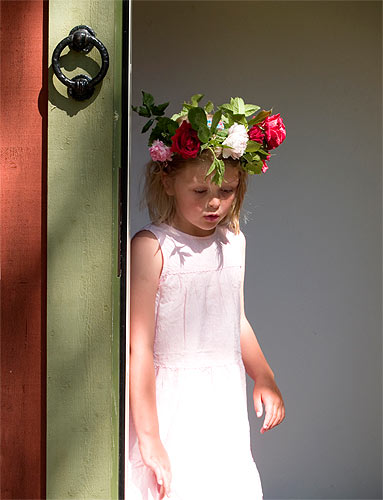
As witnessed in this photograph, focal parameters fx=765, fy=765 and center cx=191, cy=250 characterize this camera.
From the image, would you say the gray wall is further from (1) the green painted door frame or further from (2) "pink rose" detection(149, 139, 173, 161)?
(1) the green painted door frame

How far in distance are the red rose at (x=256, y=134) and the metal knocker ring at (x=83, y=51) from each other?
0.57 metres

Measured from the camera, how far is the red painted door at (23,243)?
1.70 meters

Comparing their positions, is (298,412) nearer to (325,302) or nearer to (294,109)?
(325,302)

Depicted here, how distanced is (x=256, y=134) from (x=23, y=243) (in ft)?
2.45

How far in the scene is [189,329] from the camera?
2.12 metres

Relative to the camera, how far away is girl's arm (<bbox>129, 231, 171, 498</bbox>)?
1955 mm

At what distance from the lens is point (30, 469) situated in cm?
172

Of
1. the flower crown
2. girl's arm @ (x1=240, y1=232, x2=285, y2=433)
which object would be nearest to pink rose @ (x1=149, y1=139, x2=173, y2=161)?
the flower crown

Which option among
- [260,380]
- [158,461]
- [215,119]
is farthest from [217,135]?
[158,461]

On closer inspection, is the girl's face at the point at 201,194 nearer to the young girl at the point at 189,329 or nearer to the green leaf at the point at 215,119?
the young girl at the point at 189,329

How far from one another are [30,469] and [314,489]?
212 cm

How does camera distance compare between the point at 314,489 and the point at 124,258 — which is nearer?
the point at 124,258

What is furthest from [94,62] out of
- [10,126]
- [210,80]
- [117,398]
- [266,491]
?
[266,491]

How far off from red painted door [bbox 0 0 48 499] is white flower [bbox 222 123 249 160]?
1.74 ft
